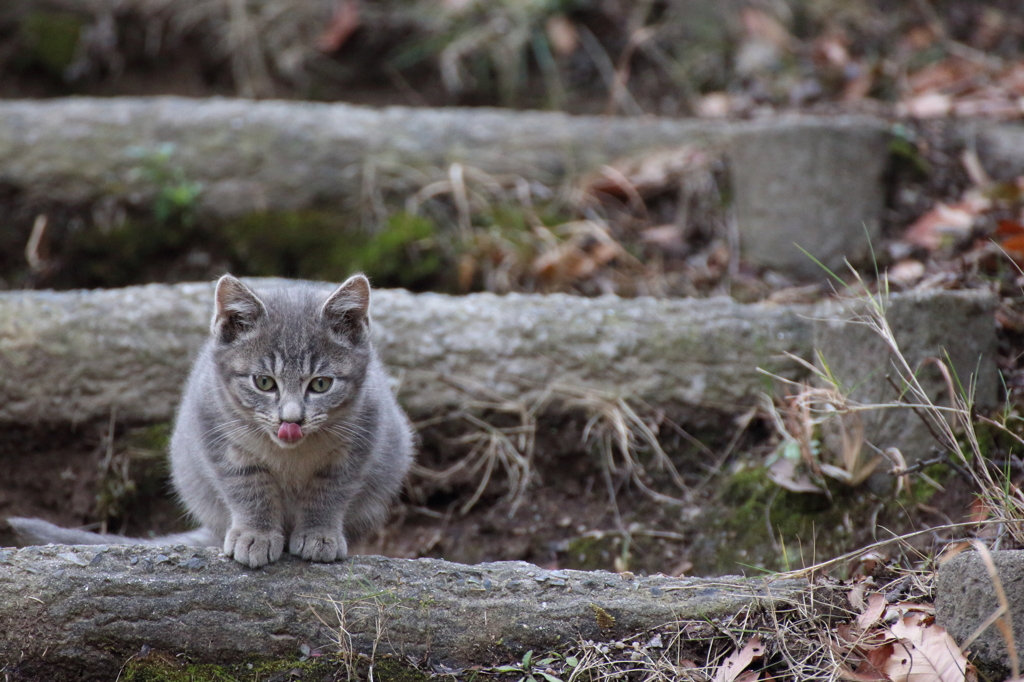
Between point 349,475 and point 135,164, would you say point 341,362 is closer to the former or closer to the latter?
point 349,475

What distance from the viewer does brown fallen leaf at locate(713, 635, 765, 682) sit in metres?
2.37

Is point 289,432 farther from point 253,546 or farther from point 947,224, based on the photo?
point 947,224

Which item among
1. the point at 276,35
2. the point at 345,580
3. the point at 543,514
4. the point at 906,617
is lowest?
the point at 543,514

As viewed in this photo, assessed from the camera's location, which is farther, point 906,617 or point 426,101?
point 426,101

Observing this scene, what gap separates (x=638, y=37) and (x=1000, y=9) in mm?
2673

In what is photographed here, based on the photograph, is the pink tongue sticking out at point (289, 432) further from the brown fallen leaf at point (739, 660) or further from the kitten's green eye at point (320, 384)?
the brown fallen leaf at point (739, 660)

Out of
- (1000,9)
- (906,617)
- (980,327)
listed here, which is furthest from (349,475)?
(1000,9)

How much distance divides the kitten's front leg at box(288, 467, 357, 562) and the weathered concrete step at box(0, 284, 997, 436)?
3.14ft

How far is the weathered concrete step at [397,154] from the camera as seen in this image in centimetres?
470

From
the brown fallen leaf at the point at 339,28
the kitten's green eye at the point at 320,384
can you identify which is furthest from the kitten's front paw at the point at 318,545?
the brown fallen leaf at the point at 339,28

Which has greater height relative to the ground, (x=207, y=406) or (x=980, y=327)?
(x=207, y=406)

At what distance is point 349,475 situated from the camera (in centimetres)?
301

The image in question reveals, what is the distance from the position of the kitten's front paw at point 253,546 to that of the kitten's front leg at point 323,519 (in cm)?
8

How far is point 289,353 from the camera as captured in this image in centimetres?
289
